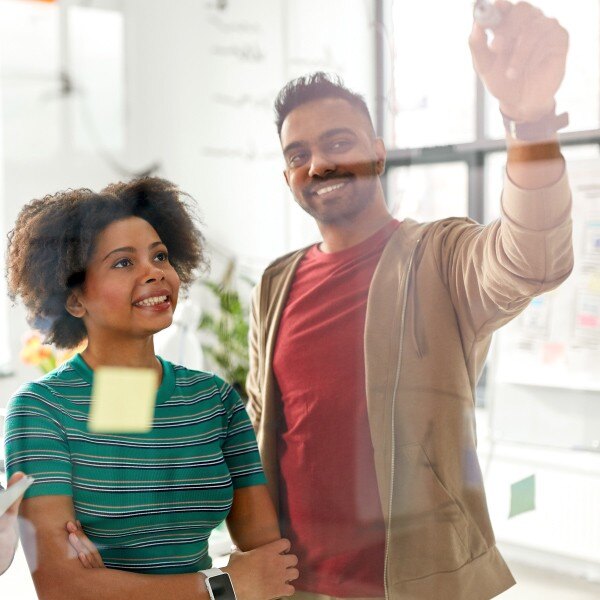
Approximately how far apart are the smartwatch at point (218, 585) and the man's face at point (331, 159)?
14.3 inches

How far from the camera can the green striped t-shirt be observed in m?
0.72

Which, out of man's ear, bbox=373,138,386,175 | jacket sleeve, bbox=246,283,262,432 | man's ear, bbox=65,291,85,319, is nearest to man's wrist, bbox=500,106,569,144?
man's ear, bbox=373,138,386,175

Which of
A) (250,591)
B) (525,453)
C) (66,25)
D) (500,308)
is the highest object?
(66,25)

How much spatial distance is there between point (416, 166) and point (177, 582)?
1.56ft

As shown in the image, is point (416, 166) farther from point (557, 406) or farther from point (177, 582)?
point (177, 582)

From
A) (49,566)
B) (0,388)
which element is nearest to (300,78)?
(0,388)

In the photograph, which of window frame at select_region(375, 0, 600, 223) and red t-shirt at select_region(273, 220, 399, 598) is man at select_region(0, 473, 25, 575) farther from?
window frame at select_region(375, 0, 600, 223)

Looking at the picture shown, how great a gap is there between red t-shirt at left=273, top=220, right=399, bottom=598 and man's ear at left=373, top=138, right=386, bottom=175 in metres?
0.06

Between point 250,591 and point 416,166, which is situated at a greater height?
point 416,166

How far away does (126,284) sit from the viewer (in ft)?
2.38

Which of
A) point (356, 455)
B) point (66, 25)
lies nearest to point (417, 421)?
point (356, 455)

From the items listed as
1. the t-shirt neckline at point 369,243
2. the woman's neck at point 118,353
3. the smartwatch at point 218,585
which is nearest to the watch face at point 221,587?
the smartwatch at point 218,585

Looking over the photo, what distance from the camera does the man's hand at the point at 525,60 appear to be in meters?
0.71

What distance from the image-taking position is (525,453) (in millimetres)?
839
